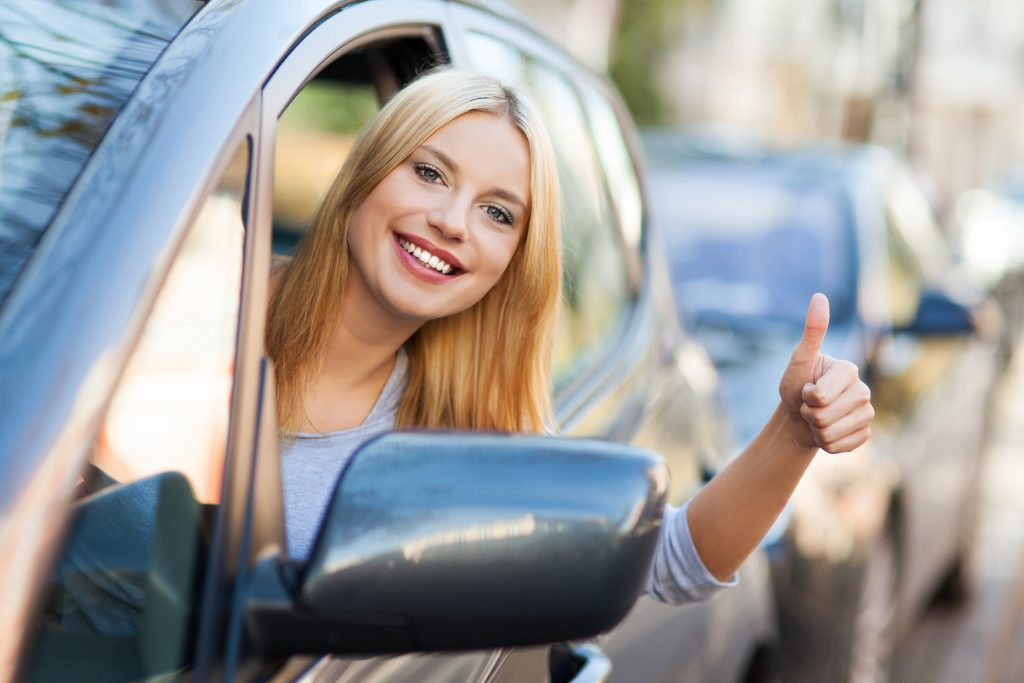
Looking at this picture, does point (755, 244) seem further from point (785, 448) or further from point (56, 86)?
point (56, 86)

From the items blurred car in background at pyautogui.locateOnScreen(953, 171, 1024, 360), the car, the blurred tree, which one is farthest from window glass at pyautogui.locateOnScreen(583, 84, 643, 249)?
the blurred tree

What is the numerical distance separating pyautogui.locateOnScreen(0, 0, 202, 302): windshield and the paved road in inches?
163

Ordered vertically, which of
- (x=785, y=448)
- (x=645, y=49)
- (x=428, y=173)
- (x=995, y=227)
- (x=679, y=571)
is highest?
(x=645, y=49)

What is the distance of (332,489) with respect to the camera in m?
1.40

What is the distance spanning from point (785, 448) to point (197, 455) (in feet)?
2.60

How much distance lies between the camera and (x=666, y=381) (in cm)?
265

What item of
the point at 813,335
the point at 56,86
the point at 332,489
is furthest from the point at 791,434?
the point at 56,86

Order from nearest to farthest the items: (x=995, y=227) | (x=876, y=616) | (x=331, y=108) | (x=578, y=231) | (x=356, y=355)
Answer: (x=356, y=355) → (x=578, y=231) → (x=331, y=108) → (x=876, y=616) → (x=995, y=227)

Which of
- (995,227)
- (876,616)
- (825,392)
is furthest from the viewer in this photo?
(995,227)

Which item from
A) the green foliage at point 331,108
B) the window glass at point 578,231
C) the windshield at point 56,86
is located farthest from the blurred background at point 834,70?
the windshield at point 56,86

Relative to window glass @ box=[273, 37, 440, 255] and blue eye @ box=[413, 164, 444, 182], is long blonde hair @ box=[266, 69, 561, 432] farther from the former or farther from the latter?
window glass @ box=[273, 37, 440, 255]

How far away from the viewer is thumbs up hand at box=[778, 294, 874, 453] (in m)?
1.67

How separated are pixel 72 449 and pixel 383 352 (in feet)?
2.46

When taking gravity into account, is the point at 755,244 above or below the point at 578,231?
below
